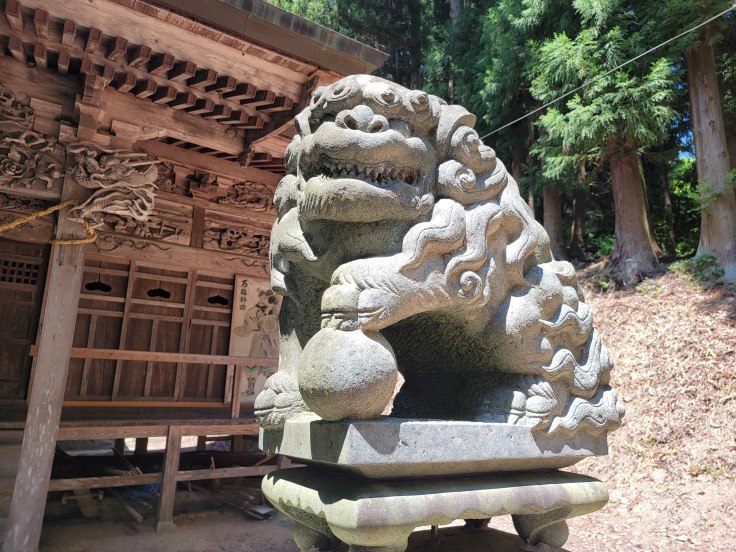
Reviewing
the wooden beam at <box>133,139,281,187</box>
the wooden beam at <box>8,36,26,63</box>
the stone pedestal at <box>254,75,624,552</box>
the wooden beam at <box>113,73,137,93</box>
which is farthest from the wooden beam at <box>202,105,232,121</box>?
the stone pedestal at <box>254,75,624,552</box>

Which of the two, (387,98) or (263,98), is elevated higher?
(263,98)

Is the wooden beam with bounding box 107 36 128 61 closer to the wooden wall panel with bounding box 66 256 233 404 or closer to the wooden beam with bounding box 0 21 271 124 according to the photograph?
the wooden beam with bounding box 0 21 271 124

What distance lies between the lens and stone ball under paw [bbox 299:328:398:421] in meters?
1.73

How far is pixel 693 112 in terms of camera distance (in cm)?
907

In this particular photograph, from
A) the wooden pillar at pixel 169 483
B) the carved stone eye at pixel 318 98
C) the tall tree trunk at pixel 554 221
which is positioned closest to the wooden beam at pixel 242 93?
the carved stone eye at pixel 318 98

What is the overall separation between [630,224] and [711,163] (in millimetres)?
1784

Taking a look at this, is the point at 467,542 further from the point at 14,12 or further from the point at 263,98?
the point at 14,12

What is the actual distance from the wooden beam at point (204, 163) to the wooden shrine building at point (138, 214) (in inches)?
1.0

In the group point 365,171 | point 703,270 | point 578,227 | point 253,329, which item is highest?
point 578,227

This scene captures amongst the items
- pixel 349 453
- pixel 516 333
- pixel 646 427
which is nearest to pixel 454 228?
pixel 516 333

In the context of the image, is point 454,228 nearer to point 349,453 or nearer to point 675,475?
point 349,453

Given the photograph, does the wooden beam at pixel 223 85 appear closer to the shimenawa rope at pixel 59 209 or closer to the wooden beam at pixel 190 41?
the wooden beam at pixel 190 41

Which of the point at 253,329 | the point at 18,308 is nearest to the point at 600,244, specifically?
the point at 253,329

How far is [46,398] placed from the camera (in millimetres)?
4527
